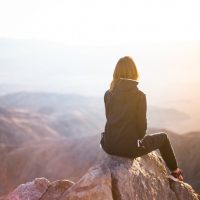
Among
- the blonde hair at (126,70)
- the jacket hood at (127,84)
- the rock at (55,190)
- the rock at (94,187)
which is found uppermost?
the blonde hair at (126,70)

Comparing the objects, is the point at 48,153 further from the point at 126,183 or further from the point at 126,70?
the point at 126,70

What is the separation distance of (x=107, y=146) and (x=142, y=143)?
0.57 metres

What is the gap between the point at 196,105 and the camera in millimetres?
184625

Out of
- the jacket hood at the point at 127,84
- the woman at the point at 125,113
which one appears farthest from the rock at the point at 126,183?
the jacket hood at the point at 127,84

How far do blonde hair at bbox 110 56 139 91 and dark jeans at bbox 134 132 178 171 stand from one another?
1.04m

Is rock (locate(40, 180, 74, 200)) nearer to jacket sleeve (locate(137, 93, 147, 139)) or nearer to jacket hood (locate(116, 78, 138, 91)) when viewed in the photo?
jacket sleeve (locate(137, 93, 147, 139))

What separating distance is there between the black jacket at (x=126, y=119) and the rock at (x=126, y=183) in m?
0.26

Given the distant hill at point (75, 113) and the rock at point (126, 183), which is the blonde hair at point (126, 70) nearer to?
the rock at point (126, 183)

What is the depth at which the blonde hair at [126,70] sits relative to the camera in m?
7.16

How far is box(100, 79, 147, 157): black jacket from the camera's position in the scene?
7.20m

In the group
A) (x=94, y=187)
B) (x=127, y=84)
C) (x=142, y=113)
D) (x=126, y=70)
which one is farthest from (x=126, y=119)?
(x=94, y=187)

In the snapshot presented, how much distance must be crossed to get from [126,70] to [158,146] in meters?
1.44

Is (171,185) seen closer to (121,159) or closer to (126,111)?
(121,159)

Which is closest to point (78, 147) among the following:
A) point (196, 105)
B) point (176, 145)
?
point (176, 145)
